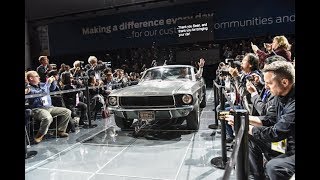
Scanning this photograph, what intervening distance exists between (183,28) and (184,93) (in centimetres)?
864

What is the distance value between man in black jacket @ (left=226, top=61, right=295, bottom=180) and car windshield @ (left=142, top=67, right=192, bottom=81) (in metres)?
3.59

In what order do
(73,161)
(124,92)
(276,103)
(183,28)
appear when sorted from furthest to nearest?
(183,28) → (124,92) → (73,161) → (276,103)

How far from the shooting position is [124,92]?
16.7ft

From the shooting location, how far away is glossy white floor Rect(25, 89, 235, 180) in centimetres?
331

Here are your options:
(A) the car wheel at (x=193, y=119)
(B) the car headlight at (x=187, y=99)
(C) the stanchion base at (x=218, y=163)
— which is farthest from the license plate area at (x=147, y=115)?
(C) the stanchion base at (x=218, y=163)

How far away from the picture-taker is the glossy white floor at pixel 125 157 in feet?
10.8

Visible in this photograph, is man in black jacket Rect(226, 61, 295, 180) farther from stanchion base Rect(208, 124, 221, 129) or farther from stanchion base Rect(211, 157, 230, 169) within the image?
stanchion base Rect(208, 124, 221, 129)

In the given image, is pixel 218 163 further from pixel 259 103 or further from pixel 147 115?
pixel 147 115

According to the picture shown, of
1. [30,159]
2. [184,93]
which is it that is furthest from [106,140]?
[184,93]

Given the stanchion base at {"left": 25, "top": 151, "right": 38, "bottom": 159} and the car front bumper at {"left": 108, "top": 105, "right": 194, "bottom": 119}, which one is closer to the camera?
the stanchion base at {"left": 25, "top": 151, "right": 38, "bottom": 159}

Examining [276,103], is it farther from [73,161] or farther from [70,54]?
[70,54]

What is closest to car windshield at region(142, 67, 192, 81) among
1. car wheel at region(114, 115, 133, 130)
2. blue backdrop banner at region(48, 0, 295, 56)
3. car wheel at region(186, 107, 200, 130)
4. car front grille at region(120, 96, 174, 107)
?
car wheel at region(114, 115, 133, 130)

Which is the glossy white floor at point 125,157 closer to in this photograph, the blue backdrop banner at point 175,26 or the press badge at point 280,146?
the press badge at point 280,146

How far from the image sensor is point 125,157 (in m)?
3.94
